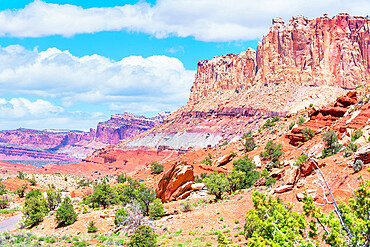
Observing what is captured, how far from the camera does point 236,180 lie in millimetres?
33875

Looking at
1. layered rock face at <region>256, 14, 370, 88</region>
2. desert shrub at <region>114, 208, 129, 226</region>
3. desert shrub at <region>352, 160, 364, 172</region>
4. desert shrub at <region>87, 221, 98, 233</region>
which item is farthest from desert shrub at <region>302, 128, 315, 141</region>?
layered rock face at <region>256, 14, 370, 88</region>

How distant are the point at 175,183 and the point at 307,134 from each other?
22.1 m

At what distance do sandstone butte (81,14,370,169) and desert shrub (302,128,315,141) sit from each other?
2067 inches

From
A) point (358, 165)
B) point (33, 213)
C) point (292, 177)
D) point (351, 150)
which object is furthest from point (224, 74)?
point (358, 165)

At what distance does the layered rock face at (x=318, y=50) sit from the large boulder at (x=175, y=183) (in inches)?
3591

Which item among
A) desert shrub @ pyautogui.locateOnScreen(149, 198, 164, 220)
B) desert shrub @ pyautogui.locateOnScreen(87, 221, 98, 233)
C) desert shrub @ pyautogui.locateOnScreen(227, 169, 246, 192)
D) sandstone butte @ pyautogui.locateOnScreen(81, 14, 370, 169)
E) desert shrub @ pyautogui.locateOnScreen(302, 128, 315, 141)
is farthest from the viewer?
sandstone butte @ pyautogui.locateOnScreen(81, 14, 370, 169)

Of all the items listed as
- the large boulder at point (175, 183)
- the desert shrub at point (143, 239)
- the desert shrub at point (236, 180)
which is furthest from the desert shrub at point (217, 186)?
A: the desert shrub at point (143, 239)

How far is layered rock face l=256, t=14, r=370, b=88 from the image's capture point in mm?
115312

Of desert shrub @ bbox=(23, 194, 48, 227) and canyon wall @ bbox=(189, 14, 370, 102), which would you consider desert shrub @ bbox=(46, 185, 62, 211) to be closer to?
desert shrub @ bbox=(23, 194, 48, 227)

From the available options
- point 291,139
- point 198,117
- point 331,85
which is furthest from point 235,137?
point 291,139

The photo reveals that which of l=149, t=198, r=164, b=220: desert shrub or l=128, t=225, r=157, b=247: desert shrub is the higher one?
A: l=128, t=225, r=157, b=247: desert shrub

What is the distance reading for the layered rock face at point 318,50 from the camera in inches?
4540

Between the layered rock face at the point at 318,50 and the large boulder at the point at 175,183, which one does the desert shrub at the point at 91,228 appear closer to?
the large boulder at the point at 175,183

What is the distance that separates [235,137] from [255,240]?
302ft
